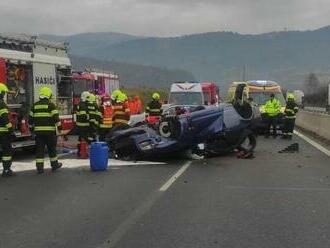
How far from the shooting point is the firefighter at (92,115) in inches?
671

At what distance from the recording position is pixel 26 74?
1727 cm

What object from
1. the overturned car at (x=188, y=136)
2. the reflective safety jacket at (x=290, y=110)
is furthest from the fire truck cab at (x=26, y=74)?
the reflective safety jacket at (x=290, y=110)

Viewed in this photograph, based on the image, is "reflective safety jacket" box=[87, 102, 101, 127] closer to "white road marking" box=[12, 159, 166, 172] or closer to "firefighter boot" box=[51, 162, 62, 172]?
"white road marking" box=[12, 159, 166, 172]

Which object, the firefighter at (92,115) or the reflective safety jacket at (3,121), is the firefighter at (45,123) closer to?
the reflective safety jacket at (3,121)

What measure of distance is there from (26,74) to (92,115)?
1998 mm

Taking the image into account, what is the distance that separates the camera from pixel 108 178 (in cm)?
1255

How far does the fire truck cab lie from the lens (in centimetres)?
1635

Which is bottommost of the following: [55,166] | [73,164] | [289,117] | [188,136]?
[73,164]

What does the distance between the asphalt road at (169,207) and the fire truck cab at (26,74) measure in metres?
3.04

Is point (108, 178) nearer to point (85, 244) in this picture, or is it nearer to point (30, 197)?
point (30, 197)

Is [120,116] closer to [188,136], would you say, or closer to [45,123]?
[188,136]

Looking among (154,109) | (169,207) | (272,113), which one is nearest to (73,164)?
(169,207)

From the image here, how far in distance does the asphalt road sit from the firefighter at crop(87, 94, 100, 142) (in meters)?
2.99

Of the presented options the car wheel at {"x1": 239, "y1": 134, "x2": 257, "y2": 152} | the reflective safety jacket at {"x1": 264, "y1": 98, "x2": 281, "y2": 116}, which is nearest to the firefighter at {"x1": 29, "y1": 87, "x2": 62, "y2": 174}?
the car wheel at {"x1": 239, "y1": 134, "x2": 257, "y2": 152}
